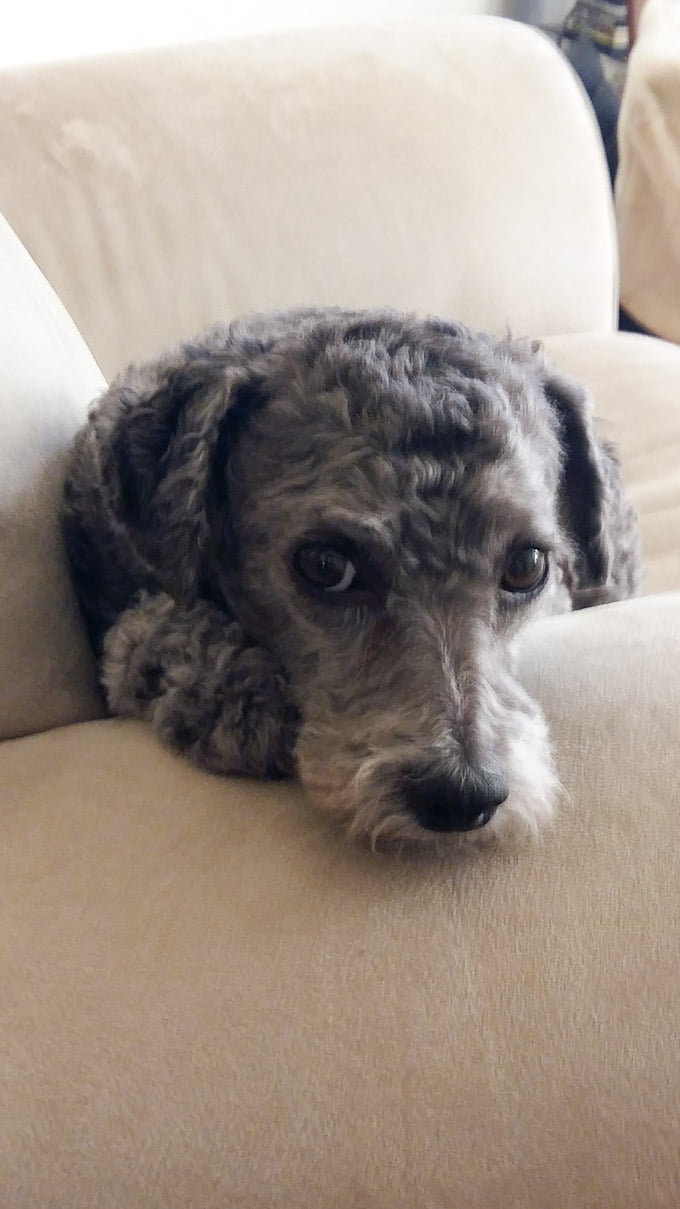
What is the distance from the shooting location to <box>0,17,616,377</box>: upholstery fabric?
1.67 m

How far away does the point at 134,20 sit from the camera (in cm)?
227

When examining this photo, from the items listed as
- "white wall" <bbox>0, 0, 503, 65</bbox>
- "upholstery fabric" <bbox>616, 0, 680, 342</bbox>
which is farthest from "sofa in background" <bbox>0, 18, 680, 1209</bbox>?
"upholstery fabric" <bbox>616, 0, 680, 342</bbox>

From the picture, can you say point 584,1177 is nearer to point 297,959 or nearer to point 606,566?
point 297,959

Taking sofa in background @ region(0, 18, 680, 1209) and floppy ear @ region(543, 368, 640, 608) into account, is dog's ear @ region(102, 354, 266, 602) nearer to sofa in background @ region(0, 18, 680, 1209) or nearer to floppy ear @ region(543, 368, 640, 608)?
sofa in background @ region(0, 18, 680, 1209)

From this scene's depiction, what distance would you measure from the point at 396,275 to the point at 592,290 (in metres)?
0.49

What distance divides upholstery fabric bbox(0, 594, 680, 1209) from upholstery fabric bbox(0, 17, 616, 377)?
111cm

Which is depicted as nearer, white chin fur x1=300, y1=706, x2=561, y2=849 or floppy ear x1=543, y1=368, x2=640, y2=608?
white chin fur x1=300, y1=706, x2=561, y2=849

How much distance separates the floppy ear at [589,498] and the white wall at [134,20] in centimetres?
141

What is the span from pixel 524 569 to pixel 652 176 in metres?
1.67

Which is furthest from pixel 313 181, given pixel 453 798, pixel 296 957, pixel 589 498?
pixel 296 957

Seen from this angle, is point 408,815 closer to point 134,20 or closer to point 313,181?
point 313,181

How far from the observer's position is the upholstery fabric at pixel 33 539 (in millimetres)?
1035

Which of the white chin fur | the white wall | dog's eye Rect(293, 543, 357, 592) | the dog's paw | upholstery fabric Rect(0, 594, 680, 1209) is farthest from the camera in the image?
the white wall

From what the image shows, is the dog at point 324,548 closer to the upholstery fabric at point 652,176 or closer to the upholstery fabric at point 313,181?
the upholstery fabric at point 313,181
